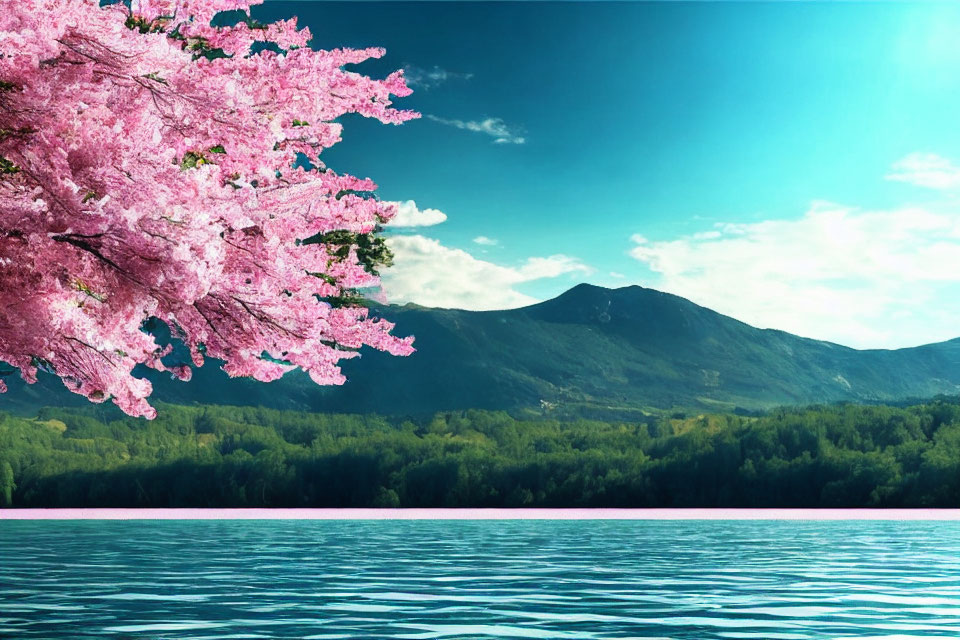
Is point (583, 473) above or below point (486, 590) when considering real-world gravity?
above

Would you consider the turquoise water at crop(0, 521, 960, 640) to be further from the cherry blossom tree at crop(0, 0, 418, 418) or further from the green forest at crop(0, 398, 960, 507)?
the green forest at crop(0, 398, 960, 507)

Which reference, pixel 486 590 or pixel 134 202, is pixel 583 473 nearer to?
pixel 486 590

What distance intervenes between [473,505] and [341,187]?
122348 millimetres

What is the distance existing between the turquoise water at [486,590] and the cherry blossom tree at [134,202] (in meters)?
10.3

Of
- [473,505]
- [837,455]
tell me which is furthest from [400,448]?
[837,455]

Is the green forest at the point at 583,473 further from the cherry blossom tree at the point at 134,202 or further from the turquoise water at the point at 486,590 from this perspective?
the cherry blossom tree at the point at 134,202

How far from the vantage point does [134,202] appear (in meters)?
10.7

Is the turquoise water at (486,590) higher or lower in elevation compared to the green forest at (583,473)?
lower

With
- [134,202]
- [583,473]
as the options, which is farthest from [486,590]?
[583,473]

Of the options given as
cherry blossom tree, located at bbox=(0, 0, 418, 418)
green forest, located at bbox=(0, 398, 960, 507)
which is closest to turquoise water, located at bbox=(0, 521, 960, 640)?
cherry blossom tree, located at bbox=(0, 0, 418, 418)

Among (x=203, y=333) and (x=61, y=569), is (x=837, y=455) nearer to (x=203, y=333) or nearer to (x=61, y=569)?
(x=61, y=569)

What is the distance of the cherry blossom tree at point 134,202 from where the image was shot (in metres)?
10.6

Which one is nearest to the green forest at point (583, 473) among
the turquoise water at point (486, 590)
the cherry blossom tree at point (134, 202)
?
the turquoise water at point (486, 590)

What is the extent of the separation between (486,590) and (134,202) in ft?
73.0
